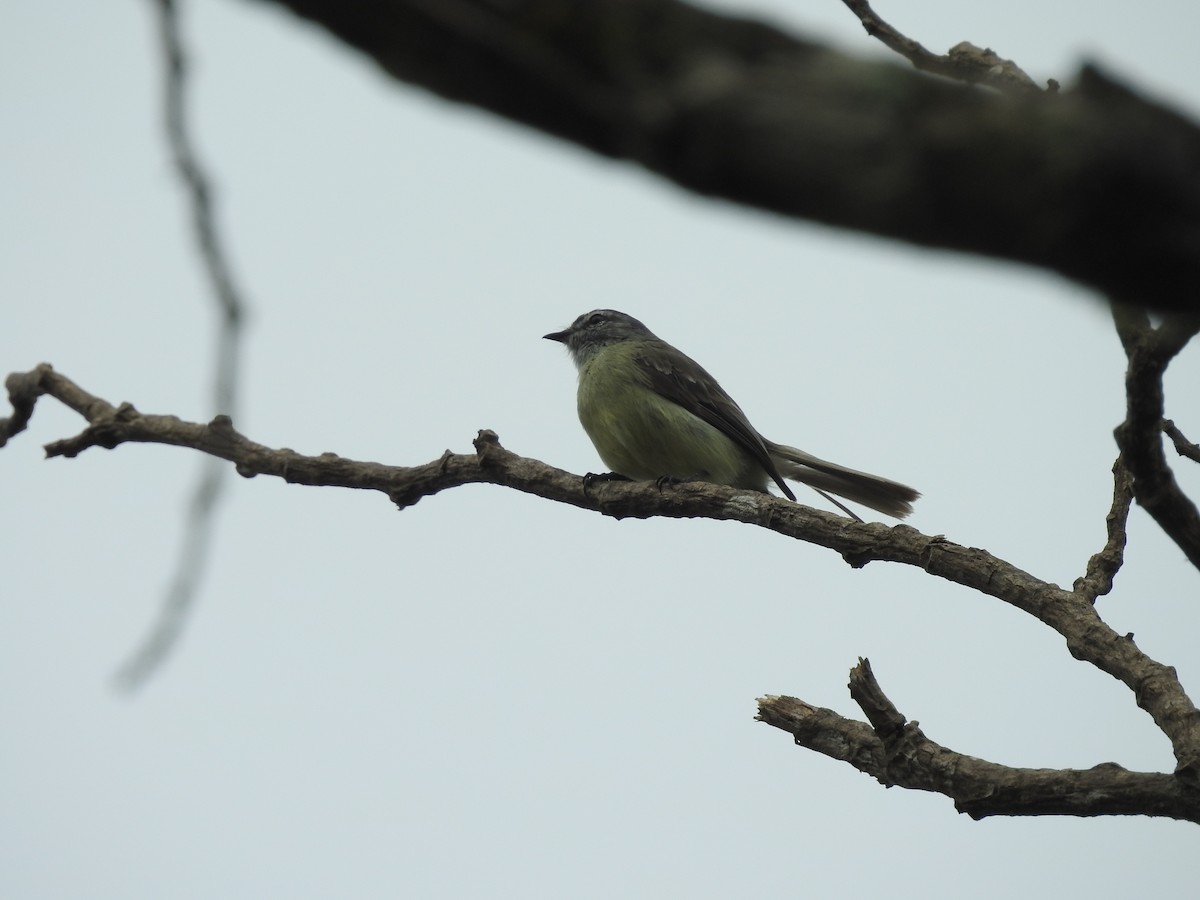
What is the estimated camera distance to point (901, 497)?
781 cm

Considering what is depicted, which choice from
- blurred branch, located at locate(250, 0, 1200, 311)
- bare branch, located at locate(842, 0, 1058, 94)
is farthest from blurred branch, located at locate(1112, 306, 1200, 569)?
blurred branch, located at locate(250, 0, 1200, 311)

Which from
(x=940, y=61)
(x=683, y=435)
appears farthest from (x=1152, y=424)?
(x=683, y=435)

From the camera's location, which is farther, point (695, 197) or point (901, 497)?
point (901, 497)

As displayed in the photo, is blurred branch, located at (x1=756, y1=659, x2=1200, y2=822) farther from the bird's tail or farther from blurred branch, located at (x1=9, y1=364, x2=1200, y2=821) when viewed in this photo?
the bird's tail

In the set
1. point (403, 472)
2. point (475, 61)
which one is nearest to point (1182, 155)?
point (475, 61)

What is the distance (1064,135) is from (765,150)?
1.34 feet

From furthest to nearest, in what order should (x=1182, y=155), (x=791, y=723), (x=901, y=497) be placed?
(x=901, y=497) < (x=791, y=723) < (x=1182, y=155)

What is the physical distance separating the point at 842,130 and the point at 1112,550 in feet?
13.1

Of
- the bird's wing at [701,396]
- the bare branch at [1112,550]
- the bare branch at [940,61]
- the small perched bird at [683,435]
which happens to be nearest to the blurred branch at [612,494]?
the bare branch at [1112,550]

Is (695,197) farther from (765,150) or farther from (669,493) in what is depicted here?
(669,493)

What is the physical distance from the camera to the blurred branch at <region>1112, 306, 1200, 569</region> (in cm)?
332

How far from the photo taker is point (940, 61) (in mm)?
4914

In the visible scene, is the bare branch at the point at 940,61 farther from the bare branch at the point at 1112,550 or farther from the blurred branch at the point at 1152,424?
the bare branch at the point at 1112,550

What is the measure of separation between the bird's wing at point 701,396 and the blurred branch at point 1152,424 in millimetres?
3825
